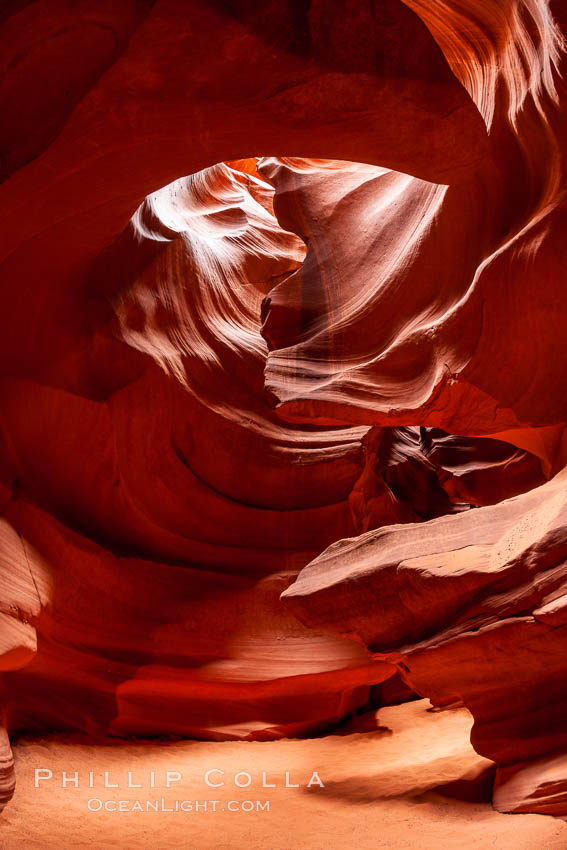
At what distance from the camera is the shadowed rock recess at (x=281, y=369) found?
181 inches

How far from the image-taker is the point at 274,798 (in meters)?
6.35

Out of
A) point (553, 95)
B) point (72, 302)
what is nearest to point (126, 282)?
point (72, 302)

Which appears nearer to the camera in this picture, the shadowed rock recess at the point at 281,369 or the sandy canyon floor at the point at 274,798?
the shadowed rock recess at the point at 281,369

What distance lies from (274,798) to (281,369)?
3929 millimetres

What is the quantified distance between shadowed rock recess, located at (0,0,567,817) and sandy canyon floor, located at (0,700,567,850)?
39cm

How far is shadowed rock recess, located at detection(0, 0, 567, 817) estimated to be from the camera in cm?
459

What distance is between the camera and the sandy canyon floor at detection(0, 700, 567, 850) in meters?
4.99

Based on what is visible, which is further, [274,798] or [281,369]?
[281,369]

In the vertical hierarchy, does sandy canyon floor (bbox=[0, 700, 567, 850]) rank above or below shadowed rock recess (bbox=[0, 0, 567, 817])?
below

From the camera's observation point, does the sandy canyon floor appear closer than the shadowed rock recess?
No

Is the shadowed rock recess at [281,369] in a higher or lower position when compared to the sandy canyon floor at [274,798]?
higher

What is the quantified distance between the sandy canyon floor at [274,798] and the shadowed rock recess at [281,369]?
0.39m

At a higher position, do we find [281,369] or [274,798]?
[281,369]

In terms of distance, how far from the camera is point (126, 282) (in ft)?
30.1
